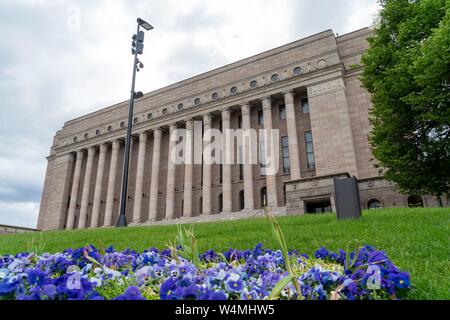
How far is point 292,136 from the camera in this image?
30688 mm

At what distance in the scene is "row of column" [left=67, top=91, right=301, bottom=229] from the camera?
30.8 metres

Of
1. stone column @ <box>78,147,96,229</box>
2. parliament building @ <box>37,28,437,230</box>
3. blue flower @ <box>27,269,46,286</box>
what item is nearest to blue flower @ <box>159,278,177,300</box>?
blue flower @ <box>27,269,46,286</box>

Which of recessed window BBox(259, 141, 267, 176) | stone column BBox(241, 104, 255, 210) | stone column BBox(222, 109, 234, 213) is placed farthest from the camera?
recessed window BBox(259, 141, 267, 176)

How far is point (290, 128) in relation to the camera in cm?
3097

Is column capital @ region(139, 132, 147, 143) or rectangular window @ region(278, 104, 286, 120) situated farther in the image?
column capital @ region(139, 132, 147, 143)

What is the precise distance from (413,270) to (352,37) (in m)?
35.7

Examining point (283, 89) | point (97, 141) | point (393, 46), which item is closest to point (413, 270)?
point (393, 46)

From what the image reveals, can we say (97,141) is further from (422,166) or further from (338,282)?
(338,282)

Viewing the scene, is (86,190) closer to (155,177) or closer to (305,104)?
(155,177)

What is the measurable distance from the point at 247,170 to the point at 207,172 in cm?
519

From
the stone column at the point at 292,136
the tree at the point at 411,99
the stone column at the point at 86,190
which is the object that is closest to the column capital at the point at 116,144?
the stone column at the point at 86,190

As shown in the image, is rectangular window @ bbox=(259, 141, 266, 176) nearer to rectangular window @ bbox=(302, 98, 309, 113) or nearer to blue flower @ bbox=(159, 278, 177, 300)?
rectangular window @ bbox=(302, 98, 309, 113)

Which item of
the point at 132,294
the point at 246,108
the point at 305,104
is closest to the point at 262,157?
the point at 246,108
